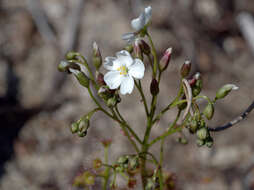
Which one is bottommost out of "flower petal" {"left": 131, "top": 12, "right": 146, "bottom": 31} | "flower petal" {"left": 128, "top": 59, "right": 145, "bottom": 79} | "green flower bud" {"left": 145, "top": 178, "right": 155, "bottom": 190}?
"green flower bud" {"left": 145, "top": 178, "right": 155, "bottom": 190}

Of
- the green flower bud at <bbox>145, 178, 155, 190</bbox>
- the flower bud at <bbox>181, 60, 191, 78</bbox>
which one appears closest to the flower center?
the flower bud at <bbox>181, 60, 191, 78</bbox>

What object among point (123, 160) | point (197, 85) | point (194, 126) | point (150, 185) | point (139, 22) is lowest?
point (150, 185)

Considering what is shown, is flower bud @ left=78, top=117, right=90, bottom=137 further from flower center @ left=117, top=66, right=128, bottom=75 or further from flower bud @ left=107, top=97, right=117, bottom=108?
flower center @ left=117, top=66, right=128, bottom=75

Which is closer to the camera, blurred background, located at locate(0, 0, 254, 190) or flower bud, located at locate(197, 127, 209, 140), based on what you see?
flower bud, located at locate(197, 127, 209, 140)

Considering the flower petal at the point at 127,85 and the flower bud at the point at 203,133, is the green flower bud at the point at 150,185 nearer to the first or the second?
the flower bud at the point at 203,133

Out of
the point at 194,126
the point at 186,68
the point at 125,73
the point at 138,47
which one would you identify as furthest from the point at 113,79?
the point at 194,126

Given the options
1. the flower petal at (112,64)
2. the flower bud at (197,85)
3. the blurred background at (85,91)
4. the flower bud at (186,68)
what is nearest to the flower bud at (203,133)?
the flower bud at (197,85)

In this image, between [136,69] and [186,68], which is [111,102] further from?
[186,68]
